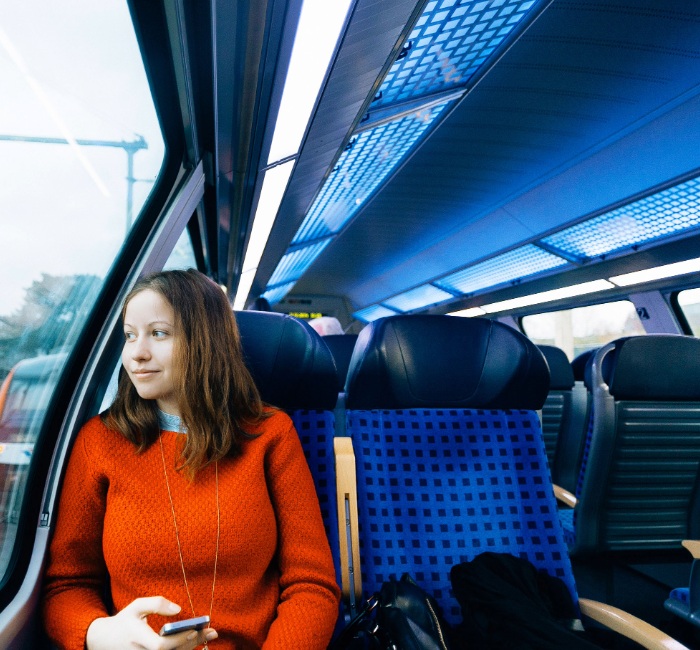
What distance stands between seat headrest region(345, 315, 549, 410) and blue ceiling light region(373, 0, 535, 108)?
1087 mm

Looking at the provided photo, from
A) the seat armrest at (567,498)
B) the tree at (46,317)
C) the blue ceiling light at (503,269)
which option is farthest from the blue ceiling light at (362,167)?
the seat armrest at (567,498)

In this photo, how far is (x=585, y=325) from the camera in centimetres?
638

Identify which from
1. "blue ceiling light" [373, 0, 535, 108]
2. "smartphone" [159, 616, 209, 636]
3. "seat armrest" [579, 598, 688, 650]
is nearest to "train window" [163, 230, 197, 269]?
"blue ceiling light" [373, 0, 535, 108]

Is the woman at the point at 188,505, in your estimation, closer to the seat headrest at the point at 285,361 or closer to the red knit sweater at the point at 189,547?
the red knit sweater at the point at 189,547

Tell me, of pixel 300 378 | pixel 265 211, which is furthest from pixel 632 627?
pixel 265 211

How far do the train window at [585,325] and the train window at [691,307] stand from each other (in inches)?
18.5

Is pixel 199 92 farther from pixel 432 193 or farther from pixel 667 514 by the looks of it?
pixel 667 514

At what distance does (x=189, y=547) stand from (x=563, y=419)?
3.89 meters

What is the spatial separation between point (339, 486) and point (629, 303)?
16.0 feet

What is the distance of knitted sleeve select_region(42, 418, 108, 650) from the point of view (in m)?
1.26

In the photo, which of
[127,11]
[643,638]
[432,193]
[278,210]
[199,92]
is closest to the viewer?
[643,638]

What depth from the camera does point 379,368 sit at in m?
1.97

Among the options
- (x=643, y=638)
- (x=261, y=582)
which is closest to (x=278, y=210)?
(x=261, y=582)

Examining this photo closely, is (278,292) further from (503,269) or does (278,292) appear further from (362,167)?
(362,167)
